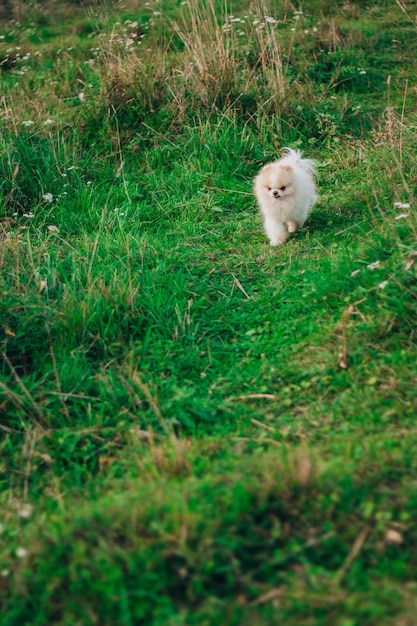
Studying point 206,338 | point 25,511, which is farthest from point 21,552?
point 206,338

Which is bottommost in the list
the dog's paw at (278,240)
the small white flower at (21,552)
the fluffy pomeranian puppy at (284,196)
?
the dog's paw at (278,240)

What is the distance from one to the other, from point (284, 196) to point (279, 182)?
0.11 m

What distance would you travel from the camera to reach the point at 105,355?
392 cm

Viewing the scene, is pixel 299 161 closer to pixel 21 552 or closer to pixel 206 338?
pixel 206 338

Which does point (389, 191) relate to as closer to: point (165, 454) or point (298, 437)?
point (298, 437)

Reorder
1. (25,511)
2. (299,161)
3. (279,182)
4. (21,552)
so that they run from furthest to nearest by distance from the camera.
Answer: (299,161) < (279,182) < (25,511) < (21,552)

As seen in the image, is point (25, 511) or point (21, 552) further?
point (25, 511)

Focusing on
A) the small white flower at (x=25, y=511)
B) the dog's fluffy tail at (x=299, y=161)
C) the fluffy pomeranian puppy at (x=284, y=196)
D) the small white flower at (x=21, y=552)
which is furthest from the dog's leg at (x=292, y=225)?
the small white flower at (x=21, y=552)

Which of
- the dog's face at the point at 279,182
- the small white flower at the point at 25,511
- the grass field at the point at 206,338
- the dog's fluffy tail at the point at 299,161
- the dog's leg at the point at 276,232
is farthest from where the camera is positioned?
the dog's fluffy tail at the point at 299,161

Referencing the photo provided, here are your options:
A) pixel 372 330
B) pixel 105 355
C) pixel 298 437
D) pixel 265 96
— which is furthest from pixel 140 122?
pixel 298 437

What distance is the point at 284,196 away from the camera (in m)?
4.91

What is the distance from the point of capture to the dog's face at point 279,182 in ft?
16.0

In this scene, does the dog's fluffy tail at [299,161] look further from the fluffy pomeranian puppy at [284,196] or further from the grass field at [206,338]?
the grass field at [206,338]

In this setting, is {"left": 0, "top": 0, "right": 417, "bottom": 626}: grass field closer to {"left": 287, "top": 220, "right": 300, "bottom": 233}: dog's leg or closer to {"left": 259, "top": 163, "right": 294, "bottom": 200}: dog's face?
{"left": 287, "top": 220, "right": 300, "bottom": 233}: dog's leg
